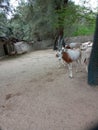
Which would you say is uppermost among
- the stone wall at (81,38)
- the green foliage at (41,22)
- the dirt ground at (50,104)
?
the green foliage at (41,22)

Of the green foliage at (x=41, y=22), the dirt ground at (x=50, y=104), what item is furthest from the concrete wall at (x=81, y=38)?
the dirt ground at (x=50, y=104)

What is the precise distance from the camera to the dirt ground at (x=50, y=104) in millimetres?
4070

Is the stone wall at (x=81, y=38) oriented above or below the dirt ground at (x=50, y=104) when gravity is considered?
below

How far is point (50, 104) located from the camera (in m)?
4.88

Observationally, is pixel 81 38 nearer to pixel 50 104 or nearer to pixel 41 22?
pixel 41 22

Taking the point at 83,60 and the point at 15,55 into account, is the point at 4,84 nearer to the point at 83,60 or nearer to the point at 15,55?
the point at 83,60

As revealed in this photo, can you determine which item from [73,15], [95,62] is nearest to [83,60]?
[95,62]

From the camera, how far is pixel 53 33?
64.6 ft

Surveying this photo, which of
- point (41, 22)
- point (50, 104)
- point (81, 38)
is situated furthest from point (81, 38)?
point (50, 104)

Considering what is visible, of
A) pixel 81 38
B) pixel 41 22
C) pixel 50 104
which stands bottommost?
pixel 81 38

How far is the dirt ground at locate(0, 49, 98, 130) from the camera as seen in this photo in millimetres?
4070

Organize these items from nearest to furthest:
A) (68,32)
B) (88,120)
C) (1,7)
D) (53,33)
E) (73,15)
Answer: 1. (88,120)
2. (73,15)
3. (1,7)
4. (68,32)
5. (53,33)

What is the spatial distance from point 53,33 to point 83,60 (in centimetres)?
1285

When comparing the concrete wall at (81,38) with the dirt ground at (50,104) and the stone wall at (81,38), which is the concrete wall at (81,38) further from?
the dirt ground at (50,104)
